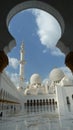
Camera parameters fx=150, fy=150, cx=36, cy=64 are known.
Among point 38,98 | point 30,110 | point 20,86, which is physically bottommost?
point 30,110

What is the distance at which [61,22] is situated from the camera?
71.1 inches

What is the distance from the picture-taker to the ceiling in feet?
5.39

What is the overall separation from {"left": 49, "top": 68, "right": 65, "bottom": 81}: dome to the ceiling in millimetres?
18224

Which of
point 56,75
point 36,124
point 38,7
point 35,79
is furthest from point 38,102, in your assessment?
point 38,7

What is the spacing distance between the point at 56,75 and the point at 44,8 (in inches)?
724

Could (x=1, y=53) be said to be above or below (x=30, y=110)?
above

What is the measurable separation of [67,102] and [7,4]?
1365cm

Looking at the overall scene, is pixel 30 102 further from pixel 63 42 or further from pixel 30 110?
pixel 63 42

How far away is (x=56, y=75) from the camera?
1997 cm

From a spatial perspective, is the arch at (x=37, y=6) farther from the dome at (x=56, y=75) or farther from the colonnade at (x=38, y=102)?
the dome at (x=56, y=75)

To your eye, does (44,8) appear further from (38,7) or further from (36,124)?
(36,124)

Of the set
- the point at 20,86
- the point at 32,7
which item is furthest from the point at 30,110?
the point at 32,7

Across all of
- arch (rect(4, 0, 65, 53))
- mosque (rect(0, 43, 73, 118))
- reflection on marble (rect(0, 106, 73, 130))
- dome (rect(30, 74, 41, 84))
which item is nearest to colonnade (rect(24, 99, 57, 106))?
mosque (rect(0, 43, 73, 118))

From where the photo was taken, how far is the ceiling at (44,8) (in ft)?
5.39
